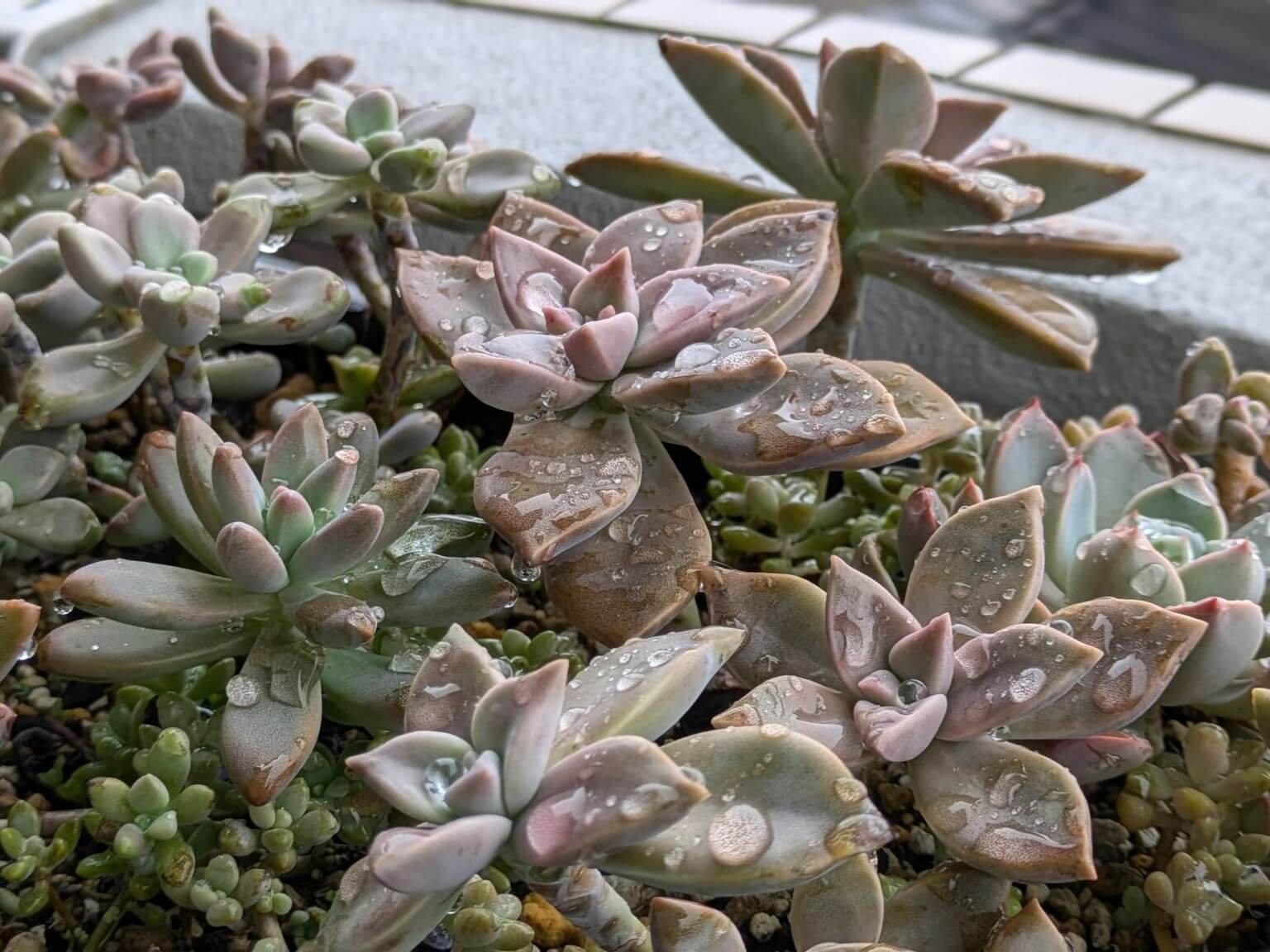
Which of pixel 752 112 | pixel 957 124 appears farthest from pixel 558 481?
pixel 957 124

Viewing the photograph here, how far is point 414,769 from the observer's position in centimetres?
47

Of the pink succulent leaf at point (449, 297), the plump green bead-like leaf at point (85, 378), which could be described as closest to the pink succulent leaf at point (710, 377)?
the pink succulent leaf at point (449, 297)

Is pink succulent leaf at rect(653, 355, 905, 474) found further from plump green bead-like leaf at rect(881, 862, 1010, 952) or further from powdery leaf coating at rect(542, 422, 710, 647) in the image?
plump green bead-like leaf at rect(881, 862, 1010, 952)

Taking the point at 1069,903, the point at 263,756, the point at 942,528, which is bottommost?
the point at 1069,903

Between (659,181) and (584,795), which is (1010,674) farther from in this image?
(659,181)

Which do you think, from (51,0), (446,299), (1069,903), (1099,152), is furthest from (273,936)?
(51,0)

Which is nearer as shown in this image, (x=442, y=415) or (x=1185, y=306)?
(x=442, y=415)

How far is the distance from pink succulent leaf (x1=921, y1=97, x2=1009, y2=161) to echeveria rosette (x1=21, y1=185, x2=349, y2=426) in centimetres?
47

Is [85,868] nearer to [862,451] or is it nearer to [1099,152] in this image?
[862,451]

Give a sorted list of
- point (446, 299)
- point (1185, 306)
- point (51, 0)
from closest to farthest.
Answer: point (446, 299), point (1185, 306), point (51, 0)

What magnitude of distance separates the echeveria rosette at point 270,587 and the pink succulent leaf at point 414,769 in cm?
14

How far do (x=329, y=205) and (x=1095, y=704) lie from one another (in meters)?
0.62

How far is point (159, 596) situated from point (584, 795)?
0.29m

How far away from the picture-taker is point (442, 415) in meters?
1.03
